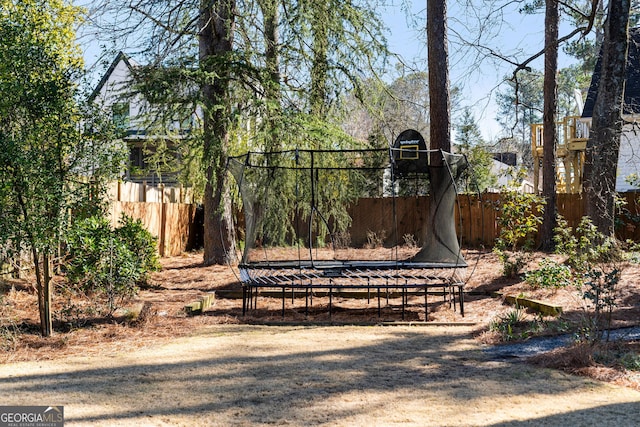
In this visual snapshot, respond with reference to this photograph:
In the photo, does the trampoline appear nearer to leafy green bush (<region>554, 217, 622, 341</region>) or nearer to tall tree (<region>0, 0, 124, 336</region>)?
leafy green bush (<region>554, 217, 622, 341</region>)

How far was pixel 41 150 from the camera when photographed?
684cm

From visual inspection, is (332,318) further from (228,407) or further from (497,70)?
(497,70)

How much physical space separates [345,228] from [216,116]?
3.34 metres

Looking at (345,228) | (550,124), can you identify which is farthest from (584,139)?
(345,228)

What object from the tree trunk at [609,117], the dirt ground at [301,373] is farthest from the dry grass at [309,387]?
the tree trunk at [609,117]

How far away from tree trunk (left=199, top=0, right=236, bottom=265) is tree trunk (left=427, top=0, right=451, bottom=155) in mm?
3707

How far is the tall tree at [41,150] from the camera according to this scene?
258 inches

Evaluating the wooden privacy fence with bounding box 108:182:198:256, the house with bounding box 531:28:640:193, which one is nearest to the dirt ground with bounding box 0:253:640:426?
the wooden privacy fence with bounding box 108:182:198:256

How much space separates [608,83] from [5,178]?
9.55 m

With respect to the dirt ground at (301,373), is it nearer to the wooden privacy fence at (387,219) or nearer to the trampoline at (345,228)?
the trampoline at (345,228)

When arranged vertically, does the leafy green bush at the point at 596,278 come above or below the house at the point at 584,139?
below

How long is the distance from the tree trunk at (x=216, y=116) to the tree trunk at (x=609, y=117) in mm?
6371

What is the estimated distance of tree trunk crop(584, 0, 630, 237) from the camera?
36.3ft

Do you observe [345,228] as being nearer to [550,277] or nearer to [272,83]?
[272,83]
